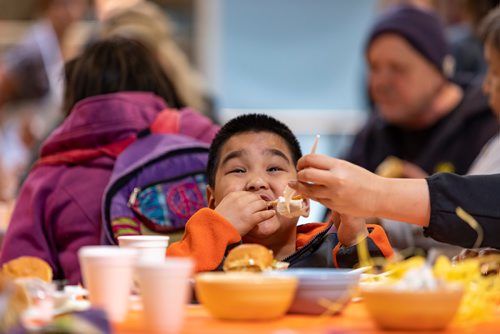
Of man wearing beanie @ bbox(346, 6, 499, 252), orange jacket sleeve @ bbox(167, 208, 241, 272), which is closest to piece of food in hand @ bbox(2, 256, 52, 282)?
orange jacket sleeve @ bbox(167, 208, 241, 272)

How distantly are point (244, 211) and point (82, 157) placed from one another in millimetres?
817

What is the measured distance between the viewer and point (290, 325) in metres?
1.45

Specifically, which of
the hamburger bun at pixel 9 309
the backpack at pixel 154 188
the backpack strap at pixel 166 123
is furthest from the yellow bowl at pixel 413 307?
the backpack strap at pixel 166 123

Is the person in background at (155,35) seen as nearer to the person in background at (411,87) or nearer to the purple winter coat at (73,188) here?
the person in background at (411,87)

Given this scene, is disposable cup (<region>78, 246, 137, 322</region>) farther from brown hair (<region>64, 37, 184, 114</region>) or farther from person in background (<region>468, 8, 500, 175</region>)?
person in background (<region>468, 8, 500, 175</region>)

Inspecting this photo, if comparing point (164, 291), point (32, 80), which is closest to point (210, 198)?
point (164, 291)

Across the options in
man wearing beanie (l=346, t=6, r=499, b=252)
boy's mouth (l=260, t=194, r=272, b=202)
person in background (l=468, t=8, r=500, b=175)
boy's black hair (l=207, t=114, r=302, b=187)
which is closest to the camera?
A: boy's mouth (l=260, t=194, r=272, b=202)

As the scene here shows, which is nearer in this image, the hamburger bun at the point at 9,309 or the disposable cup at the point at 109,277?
the hamburger bun at the point at 9,309

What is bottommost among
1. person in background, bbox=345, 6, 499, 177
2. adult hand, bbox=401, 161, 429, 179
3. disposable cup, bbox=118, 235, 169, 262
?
adult hand, bbox=401, 161, 429, 179

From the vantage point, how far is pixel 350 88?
26.7 feet

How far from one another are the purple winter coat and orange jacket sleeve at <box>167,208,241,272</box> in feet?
2.15

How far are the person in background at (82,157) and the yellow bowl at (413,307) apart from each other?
1.30 m

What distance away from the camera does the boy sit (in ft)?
6.52

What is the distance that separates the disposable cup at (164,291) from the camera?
135cm
